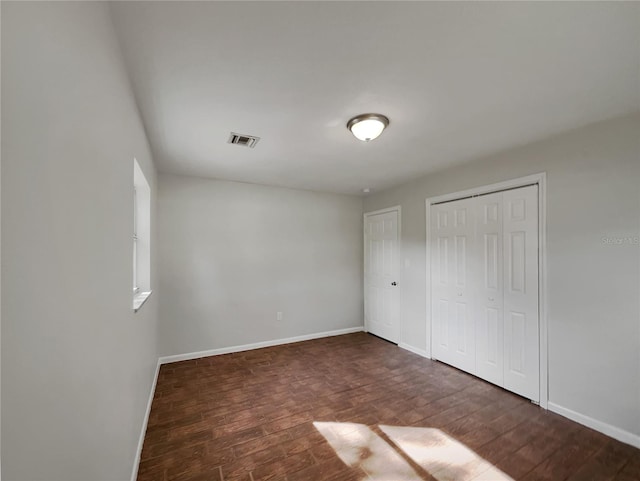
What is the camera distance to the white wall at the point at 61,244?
554mm

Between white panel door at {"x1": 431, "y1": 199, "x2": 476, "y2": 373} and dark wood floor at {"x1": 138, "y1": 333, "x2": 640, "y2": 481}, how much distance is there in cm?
31

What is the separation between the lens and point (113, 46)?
1.28 metres

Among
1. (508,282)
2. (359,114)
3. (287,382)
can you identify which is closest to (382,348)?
(287,382)

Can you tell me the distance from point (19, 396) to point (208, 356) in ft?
11.7

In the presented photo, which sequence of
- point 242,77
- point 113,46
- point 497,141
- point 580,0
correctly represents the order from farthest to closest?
point 497,141 → point 242,77 → point 113,46 → point 580,0

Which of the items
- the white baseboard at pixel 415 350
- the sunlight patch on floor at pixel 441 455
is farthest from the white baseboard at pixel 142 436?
the white baseboard at pixel 415 350

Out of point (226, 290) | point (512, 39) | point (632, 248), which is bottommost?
point (226, 290)

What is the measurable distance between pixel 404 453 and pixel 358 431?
1.24ft

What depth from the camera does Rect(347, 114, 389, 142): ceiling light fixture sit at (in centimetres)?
208

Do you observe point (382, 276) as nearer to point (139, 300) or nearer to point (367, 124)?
point (367, 124)

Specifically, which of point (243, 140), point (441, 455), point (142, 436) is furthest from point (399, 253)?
point (142, 436)

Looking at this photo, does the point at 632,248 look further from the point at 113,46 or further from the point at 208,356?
the point at 208,356

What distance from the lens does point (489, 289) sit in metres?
2.99

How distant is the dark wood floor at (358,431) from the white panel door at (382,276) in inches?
43.9
